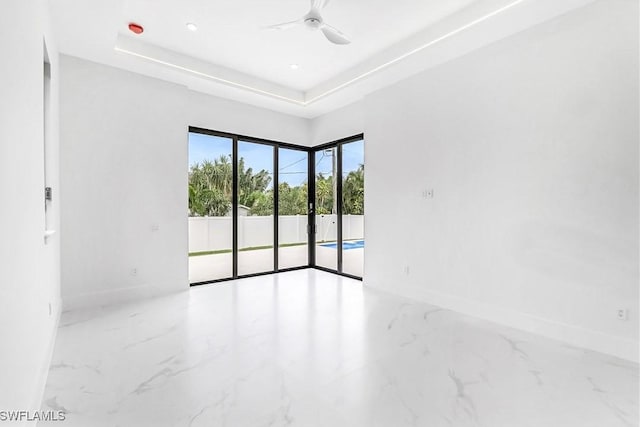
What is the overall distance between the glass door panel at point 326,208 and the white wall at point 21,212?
397 centimetres

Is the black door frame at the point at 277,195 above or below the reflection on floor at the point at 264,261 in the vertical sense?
above

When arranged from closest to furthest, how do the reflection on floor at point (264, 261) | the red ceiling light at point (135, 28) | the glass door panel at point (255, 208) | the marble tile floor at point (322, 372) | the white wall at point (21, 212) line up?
the white wall at point (21, 212) < the marble tile floor at point (322, 372) < the red ceiling light at point (135, 28) < the reflection on floor at point (264, 261) < the glass door panel at point (255, 208)

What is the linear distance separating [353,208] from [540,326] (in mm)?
2944

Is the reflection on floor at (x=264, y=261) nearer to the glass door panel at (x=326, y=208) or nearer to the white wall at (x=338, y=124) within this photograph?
→ the glass door panel at (x=326, y=208)

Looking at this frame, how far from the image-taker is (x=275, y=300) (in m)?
3.91

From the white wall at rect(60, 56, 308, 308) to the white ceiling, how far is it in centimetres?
30

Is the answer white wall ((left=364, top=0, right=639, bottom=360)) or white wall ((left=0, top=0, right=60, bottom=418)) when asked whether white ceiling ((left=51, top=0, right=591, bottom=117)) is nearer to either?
white wall ((left=364, top=0, right=639, bottom=360))

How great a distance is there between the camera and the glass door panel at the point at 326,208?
553cm

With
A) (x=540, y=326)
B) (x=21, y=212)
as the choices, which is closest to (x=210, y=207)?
(x=21, y=212)

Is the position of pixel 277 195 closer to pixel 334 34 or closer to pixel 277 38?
pixel 277 38

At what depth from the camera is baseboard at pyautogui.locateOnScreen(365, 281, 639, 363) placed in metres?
2.48

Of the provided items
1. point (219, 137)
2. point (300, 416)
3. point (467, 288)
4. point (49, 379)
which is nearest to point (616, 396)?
point (467, 288)

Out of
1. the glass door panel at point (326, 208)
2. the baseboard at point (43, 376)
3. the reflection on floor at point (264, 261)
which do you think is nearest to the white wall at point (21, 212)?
the baseboard at point (43, 376)

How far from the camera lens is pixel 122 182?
388cm
